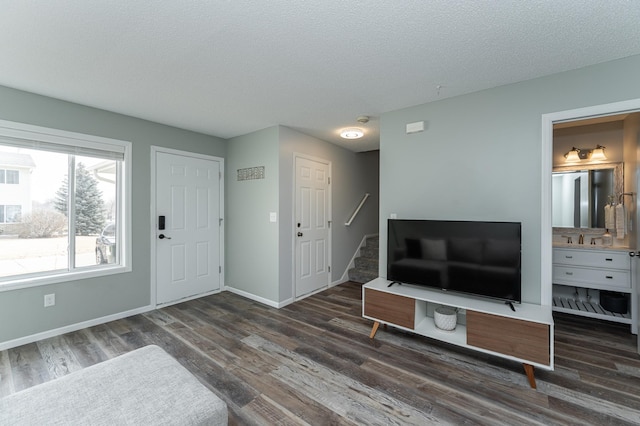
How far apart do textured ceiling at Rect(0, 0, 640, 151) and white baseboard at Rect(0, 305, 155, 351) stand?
2405mm

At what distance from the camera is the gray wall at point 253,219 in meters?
3.68

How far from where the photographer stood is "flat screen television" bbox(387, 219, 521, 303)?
2242 mm

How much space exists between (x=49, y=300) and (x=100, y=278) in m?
0.44

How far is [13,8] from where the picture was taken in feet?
5.06

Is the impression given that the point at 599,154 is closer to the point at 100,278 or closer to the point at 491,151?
the point at 491,151

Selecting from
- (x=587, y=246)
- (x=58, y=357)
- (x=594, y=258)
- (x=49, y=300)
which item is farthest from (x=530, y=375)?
(x=49, y=300)

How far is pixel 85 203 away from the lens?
3049mm

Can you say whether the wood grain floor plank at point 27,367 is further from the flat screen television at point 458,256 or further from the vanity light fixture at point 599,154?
the vanity light fixture at point 599,154

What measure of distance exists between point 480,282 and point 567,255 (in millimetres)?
1742

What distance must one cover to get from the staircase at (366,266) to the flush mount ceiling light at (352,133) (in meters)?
2.22

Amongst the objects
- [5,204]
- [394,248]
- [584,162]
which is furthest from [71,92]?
[584,162]

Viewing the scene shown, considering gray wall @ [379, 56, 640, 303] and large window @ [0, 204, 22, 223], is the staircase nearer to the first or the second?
gray wall @ [379, 56, 640, 303]

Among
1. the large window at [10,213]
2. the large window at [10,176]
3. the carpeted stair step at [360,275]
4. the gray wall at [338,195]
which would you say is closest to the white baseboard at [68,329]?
the large window at [10,213]

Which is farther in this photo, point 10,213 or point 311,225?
point 311,225
